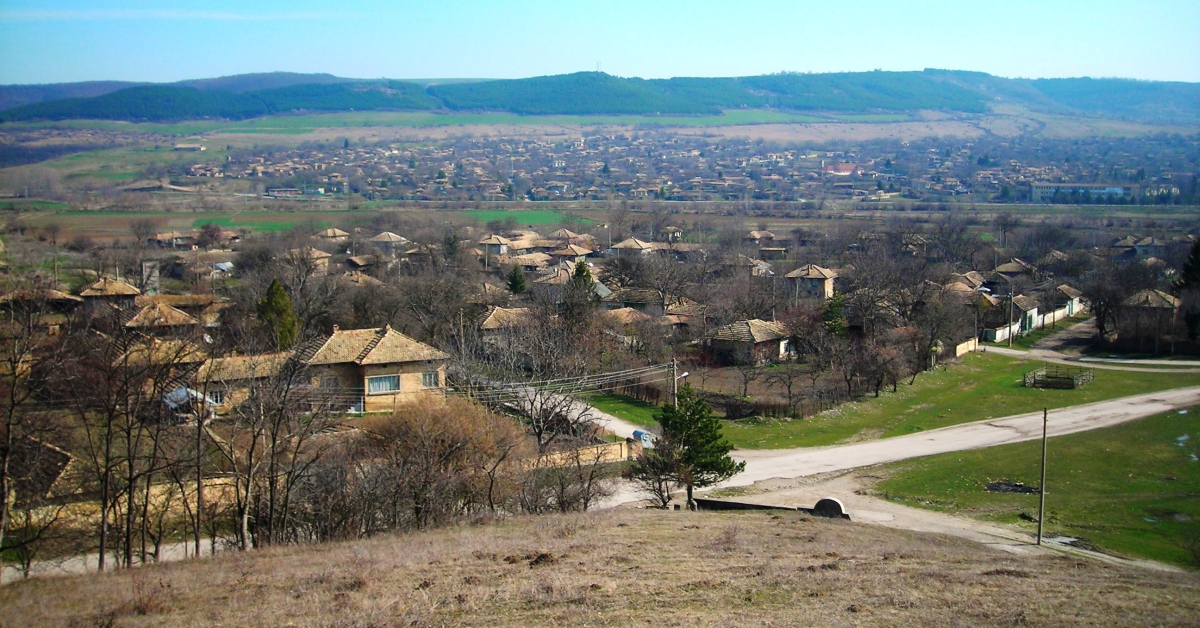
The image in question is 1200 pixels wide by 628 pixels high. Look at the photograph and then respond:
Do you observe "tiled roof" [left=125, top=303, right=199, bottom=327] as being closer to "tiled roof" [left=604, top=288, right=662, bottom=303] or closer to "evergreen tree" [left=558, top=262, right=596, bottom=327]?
"evergreen tree" [left=558, top=262, right=596, bottom=327]

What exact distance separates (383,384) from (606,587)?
609 inches

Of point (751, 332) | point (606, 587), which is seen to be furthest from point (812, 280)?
point (606, 587)

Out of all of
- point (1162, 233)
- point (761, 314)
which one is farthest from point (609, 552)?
point (1162, 233)

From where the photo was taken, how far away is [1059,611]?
9.43 metres

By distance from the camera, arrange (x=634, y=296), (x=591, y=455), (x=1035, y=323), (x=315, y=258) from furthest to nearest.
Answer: (x=315, y=258), (x=1035, y=323), (x=634, y=296), (x=591, y=455)

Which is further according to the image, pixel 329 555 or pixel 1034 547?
pixel 1034 547

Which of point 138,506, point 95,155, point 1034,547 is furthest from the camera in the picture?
point 95,155

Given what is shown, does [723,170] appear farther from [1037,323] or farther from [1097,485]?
[1097,485]

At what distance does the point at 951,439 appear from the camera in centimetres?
2302

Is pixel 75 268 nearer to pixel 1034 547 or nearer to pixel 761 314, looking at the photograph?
pixel 761 314

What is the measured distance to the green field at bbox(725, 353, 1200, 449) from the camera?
23.6 metres

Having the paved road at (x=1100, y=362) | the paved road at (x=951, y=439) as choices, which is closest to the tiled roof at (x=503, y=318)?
the paved road at (x=951, y=439)

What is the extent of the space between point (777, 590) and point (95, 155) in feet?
329

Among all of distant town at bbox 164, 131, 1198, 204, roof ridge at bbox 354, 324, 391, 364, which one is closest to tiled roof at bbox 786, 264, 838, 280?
roof ridge at bbox 354, 324, 391, 364
